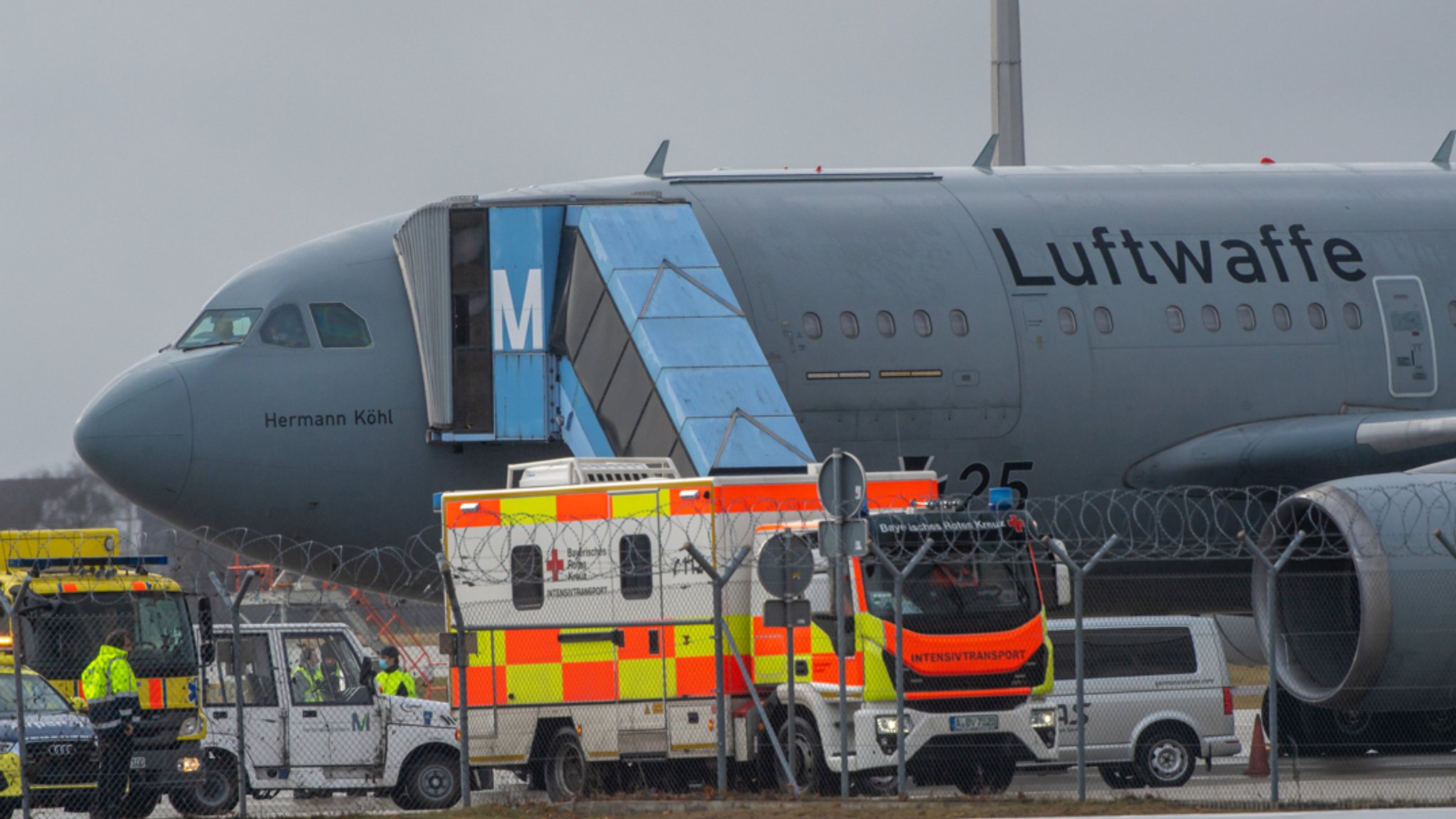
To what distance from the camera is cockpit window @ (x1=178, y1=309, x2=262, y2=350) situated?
62.1ft

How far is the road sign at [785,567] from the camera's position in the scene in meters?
13.8

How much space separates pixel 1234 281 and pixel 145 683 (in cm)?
1194

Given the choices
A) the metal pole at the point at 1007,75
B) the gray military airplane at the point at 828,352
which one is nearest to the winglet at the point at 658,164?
the gray military airplane at the point at 828,352

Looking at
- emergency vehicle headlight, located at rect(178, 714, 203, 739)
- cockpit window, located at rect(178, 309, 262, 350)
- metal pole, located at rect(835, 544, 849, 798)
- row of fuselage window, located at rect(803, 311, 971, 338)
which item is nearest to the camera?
metal pole, located at rect(835, 544, 849, 798)

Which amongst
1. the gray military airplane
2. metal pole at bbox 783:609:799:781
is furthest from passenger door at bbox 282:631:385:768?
metal pole at bbox 783:609:799:781

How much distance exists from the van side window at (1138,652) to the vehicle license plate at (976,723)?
14.5 feet

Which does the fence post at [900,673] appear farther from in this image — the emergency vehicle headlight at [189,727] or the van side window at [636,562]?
the emergency vehicle headlight at [189,727]

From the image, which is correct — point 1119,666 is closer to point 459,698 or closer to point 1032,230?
point 1032,230

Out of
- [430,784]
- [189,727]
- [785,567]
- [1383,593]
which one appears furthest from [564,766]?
[1383,593]

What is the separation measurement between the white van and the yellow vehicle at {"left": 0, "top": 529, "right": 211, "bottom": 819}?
25.9 feet

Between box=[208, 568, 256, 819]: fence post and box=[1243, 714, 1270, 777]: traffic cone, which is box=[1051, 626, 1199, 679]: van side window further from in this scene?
box=[208, 568, 256, 819]: fence post

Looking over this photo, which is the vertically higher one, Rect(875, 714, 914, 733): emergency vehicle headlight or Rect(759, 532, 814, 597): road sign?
Rect(759, 532, 814, 597): road sign

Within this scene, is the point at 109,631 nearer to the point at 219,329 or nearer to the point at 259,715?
the point at 259,715

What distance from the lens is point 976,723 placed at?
14.6 m
